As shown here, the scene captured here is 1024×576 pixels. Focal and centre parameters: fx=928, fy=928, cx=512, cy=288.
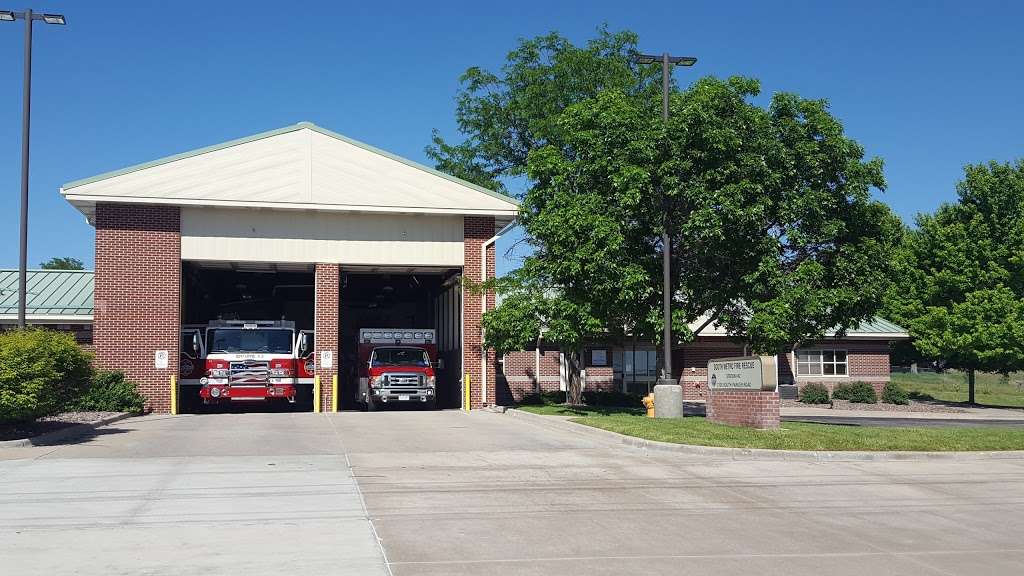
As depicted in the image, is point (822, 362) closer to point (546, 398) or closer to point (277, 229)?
point (546, 398)

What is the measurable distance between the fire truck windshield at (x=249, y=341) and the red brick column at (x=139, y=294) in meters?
1.16

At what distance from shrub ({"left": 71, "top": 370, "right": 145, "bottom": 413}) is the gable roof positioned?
16.8ft

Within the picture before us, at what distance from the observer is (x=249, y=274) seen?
37.2 meters

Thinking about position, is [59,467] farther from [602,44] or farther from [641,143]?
[602,44]

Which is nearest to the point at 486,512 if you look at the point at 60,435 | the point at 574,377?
the point at 60,435

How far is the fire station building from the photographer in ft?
89.0

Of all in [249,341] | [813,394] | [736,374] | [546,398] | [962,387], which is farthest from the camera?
[962,387]

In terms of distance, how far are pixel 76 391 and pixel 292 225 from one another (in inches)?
432

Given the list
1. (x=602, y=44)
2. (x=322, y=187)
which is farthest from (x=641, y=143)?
(x=602, y=44)

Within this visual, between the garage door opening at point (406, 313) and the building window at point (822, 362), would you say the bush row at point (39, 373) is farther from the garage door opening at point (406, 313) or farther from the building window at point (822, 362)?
the building window at point (822, 362)

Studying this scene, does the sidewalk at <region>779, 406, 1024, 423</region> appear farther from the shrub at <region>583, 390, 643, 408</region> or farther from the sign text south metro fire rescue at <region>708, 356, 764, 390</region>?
the sign text south metro fire rescue at <region>708, 356, 764, 390</region>

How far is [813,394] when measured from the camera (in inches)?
1559

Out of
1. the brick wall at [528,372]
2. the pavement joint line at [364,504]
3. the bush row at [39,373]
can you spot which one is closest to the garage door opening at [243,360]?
the bush row at [39,373]

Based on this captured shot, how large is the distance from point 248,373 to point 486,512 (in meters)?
18.8
